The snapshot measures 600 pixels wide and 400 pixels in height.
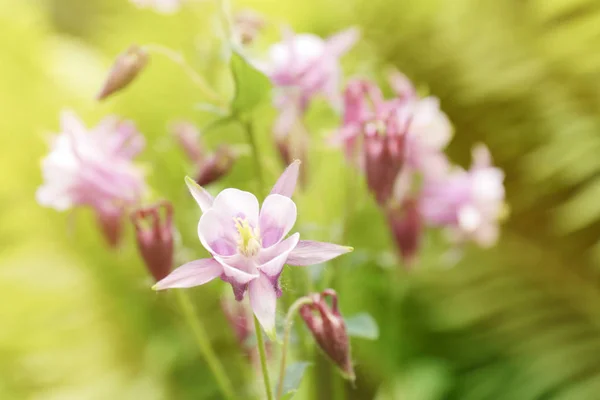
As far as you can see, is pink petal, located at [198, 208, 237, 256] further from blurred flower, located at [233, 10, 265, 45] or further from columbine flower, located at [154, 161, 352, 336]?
blurred flower, located at [233, 10, 265, 45]

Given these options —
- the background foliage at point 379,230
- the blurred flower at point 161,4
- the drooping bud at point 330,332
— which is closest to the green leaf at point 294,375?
the drooping bud at point 330,332

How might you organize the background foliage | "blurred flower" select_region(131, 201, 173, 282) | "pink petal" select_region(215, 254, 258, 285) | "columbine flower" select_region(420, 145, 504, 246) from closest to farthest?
"pink petal" select_region(215, 254, 258, 285), "blurred flower" select_region(131, 201, 173, 282), "columbine flower" select_region(420, 145, 504, 246), the background foliage

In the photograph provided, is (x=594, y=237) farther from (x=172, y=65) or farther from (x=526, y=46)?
(x=172, y=65)

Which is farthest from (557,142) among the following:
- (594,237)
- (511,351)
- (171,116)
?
(171,116)

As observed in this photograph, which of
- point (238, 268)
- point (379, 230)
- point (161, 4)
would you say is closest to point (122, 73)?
point (161, 4)

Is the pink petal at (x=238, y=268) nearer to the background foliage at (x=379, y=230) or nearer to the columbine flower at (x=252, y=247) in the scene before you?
the columbine flower at (x=252, y=247)

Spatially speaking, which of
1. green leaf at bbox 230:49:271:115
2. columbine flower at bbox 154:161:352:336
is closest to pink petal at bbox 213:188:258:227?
columbine flower at bbox 154:161:352:336

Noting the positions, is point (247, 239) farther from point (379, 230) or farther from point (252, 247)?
point (379, 230)
